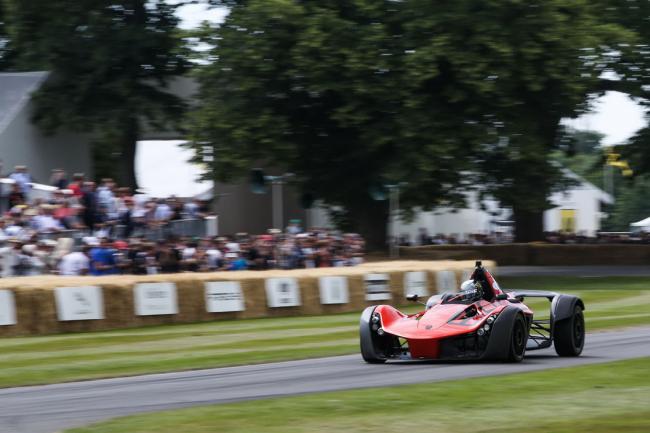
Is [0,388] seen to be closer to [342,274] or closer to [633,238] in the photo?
[342,274]

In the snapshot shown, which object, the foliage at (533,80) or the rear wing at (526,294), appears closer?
the rear wing at (526,294)

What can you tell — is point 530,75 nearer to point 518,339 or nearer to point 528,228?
point 528,228

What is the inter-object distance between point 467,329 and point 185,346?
508cm

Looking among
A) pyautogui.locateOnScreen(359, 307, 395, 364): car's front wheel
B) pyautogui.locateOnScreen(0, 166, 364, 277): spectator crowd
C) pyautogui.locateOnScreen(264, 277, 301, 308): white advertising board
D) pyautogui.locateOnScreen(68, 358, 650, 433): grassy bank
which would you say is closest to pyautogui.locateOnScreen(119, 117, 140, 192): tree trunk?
pyautogui.locateOnScreen(0, 166, 364, 277): spectator crowd

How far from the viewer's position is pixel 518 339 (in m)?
13.5

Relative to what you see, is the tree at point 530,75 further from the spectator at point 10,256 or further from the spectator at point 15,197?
the spectator at point 10,256

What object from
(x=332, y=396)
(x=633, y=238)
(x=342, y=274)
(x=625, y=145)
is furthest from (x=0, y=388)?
(x=633, y=238)

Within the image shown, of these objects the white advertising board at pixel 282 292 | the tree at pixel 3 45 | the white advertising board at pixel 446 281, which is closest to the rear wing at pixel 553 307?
the white advertising board at pixel 282 292

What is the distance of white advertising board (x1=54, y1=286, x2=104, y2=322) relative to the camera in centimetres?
1873

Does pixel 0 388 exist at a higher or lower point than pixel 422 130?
lower

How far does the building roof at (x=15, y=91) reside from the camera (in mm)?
33938

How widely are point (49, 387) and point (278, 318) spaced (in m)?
9.97

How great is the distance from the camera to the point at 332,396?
1054cm

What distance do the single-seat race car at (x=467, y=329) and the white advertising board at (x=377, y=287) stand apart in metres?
9.63
